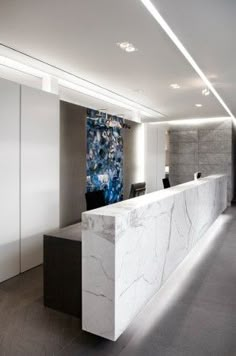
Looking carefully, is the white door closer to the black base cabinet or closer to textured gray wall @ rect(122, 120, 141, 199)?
the black base cabinet

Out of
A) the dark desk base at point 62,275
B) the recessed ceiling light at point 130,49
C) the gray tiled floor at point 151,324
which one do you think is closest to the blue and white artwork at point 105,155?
the recessed ceiling light at point 130,49

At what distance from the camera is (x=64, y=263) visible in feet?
9.22

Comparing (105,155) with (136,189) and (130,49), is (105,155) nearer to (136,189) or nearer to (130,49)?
(136,189)

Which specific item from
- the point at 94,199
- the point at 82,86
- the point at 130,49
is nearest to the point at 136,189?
the point at 94,199

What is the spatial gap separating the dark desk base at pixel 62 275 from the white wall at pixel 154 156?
222 inches

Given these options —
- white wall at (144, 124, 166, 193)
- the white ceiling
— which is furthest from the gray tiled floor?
white wall at (144, 124, 166, 193)

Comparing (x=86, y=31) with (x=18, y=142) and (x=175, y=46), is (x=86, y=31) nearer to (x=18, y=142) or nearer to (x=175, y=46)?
(x=175, y=46)

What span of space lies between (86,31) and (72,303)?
9.15 ft

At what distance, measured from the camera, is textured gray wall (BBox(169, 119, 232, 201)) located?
9.38 metres

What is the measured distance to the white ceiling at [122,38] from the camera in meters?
2.73

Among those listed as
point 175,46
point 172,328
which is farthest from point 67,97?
point 172,328

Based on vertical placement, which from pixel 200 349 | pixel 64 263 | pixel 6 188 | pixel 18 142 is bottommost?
pixel 200 349

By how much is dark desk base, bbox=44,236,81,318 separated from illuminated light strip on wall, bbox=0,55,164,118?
281 cm

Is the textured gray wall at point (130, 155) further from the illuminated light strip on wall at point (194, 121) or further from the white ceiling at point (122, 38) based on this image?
the white ceiling at point (122, 38)
